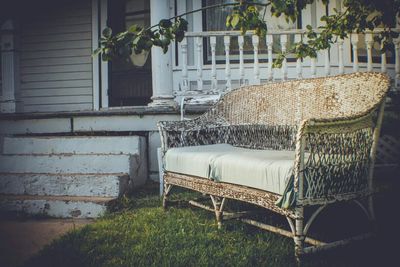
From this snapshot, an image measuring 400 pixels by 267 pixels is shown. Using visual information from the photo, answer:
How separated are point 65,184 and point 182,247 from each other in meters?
1.71

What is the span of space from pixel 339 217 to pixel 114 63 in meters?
5.36

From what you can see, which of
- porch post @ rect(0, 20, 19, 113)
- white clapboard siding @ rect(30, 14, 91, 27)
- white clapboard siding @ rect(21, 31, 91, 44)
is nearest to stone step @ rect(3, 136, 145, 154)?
porch post @ rect(0, 20, 19, 113)

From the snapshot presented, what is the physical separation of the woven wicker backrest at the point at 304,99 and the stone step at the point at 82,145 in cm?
112

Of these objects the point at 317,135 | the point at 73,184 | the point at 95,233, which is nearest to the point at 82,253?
the point at 95,233

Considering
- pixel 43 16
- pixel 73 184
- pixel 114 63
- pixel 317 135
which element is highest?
pixel 43 16

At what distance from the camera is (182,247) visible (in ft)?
7.90

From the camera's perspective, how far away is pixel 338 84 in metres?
2.78

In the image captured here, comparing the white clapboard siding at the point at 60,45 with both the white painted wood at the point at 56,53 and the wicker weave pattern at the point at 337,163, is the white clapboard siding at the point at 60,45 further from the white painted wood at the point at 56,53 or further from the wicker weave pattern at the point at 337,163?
the wicker weave pattern at the point at 337,163

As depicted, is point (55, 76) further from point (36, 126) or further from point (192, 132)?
point (192, 132)

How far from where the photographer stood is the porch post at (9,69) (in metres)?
5.70

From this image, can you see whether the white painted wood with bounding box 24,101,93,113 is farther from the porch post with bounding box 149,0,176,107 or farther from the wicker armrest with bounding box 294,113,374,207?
the wicker armrest with bounding box 294,113,374,207

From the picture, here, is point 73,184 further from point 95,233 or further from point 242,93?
point 242,93

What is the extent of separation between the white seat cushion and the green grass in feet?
1.29

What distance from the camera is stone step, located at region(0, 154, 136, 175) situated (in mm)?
3934
